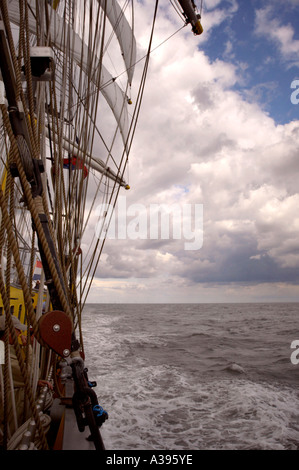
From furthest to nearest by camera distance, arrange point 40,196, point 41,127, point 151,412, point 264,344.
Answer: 1. point 264,344
2. point 151,412
3. point 41,127
4. point 40,196

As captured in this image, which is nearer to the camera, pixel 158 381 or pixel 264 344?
pixel 158 381

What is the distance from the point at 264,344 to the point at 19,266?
48.0 feet

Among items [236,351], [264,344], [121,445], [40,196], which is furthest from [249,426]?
[264,344]

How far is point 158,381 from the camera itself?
781 centimetres

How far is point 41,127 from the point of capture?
2270mm

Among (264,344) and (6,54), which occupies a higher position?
(6,54)

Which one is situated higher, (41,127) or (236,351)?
(41,127)

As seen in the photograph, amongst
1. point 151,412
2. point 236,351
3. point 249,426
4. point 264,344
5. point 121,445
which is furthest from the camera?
point 264,344

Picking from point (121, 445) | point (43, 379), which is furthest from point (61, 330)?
point (121, 445)

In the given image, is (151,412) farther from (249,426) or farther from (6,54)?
(6,54)

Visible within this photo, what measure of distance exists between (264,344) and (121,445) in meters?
11.0
